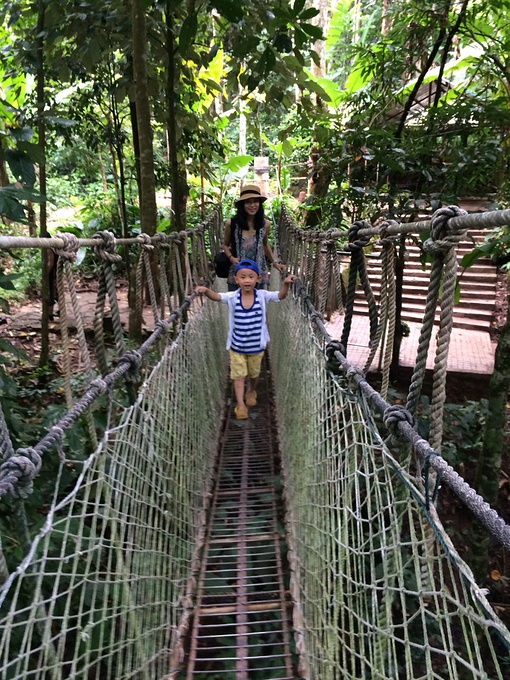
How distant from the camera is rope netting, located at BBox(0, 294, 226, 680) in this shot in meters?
0.81

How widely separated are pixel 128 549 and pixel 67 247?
0.67 metres

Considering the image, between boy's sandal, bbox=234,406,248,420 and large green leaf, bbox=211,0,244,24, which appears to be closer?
large green leaf, bbox=211,0,244,24

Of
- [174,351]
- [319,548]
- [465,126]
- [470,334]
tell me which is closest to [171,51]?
[465,126]

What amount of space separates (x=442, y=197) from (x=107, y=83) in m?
2.65

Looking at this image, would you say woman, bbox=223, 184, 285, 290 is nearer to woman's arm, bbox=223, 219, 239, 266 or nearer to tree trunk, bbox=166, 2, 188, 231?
woman's arm, bbox=223, 219, 239, 266

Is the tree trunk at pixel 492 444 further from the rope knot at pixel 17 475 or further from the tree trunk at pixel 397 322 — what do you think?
the rope knot at pixel 17 475

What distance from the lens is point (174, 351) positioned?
1729 mm

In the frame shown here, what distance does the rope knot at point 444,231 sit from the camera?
2.34 feet

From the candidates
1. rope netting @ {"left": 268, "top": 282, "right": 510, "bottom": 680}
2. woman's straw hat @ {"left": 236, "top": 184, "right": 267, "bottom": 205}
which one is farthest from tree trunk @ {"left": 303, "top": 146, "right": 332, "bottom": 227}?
rope netting @ {"left": 268, "top": 282, "right": 510, "bottom": 680}

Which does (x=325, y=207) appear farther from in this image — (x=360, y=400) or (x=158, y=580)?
(x=158, y=580)

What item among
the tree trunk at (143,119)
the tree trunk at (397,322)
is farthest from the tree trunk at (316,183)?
the tree trunk at (143,119)

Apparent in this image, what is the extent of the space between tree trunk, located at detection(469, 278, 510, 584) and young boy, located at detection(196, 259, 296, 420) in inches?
38.7

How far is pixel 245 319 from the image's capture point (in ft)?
7.82

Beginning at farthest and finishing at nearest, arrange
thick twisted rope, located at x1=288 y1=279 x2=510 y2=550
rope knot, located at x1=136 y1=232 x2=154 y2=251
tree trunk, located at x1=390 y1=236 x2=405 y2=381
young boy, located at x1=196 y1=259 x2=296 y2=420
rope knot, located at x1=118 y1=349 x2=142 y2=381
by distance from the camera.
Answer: tree trunk, located at x1=390 y1=236 x2=405 y2=381 → young boy, located at x1=196 y1=259 x2=296 y2=420 → rope knot, located at x1=136 y1=232 x2=154 y2=251 → rope knot, located at x1=118 y1=349 x2=142 y2=381 → thick twisted rope, located at x1=288 y1=279 x2=510 y2=550
